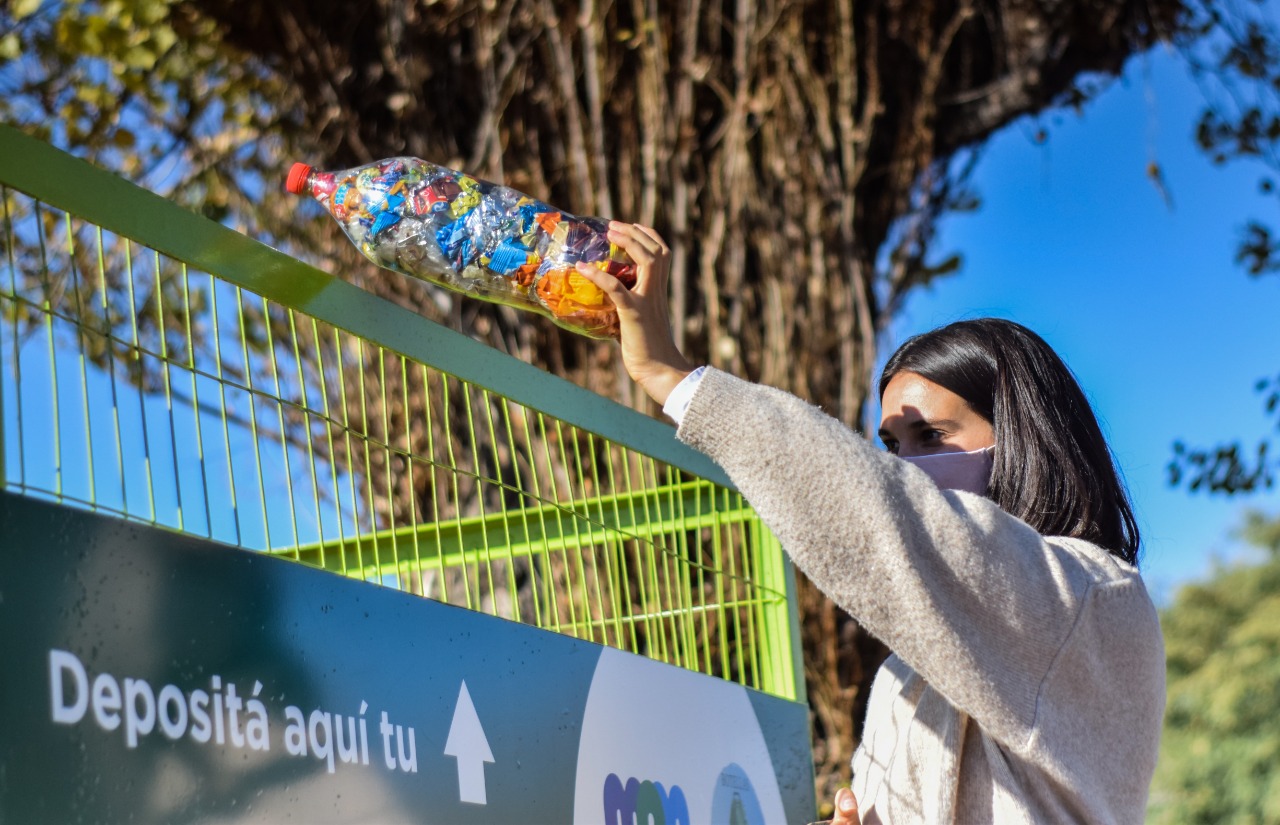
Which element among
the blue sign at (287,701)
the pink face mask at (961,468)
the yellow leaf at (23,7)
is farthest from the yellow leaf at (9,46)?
the pink face mask at (961,468)

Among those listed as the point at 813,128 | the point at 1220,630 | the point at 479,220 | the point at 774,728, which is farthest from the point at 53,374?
the point at 1220,630

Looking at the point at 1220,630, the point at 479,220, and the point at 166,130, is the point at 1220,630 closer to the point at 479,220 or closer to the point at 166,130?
the point at 166,130

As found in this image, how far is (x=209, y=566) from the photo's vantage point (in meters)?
1.62

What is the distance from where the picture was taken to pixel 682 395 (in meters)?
1.70

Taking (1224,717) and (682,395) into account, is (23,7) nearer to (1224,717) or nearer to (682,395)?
(682,395)

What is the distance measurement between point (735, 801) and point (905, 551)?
1254mm

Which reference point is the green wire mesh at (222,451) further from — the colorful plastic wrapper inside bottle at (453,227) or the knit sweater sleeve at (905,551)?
the knit sweater sleeve at (905,551)

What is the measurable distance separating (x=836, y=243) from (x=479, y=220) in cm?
326

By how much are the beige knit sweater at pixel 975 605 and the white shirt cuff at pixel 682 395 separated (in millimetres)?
19

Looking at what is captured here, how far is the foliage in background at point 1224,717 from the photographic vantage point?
1574 cm

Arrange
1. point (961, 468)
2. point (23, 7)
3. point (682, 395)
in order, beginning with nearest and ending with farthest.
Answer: point (682, 395), point (961, 468), point (23, 7)

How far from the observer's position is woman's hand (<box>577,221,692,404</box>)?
179 cm

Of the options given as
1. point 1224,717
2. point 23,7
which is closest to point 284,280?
point 23,7

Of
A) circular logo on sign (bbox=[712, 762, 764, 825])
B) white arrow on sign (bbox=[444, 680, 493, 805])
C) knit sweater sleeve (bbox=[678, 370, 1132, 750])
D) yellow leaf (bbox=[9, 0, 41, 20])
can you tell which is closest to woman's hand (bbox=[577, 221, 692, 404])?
knit sweater sleeve (bbox=[678, 370, 1132, 750])
